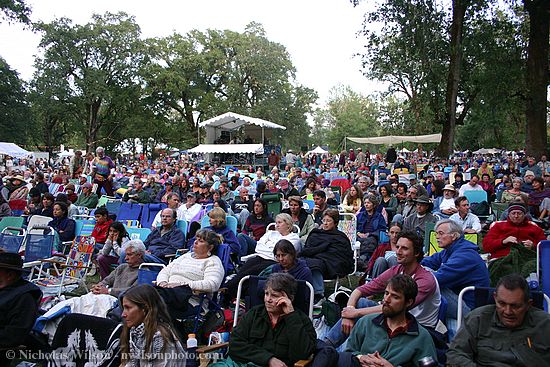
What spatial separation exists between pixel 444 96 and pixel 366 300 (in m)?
16.8

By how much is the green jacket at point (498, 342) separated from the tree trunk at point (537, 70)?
1556 cm

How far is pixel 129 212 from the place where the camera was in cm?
960

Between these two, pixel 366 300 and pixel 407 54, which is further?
pixel 407 54

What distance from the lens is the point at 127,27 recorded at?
42.6 meters

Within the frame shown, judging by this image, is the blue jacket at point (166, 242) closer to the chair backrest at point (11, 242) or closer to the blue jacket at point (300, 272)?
the chair backrest at point (11, 242)

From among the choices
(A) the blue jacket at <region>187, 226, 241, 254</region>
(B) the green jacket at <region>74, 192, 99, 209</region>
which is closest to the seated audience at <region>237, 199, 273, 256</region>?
(A) the blue jacket at <region>187, 226, 241, 254</region>

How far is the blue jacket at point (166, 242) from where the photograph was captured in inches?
255

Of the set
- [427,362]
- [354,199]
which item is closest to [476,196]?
[354,199]

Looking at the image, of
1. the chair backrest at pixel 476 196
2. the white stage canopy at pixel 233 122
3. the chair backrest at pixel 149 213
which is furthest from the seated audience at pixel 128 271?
the white stage canopy at pixel 233 122

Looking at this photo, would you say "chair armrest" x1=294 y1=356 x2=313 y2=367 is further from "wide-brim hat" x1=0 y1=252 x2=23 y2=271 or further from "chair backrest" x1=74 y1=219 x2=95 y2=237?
"chair backrest" x1=74 y1=219 x2=95 y2=237

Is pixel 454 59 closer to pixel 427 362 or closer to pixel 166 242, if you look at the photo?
pixel 166 242

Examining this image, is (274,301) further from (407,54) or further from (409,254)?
(407,54)

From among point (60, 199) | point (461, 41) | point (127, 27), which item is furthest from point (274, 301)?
point (127, 27)

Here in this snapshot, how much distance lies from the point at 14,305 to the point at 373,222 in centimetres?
518
